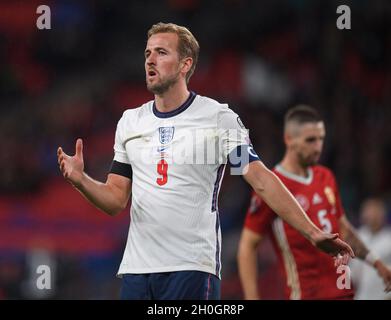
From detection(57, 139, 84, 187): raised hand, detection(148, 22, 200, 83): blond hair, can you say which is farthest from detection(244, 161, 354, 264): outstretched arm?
detection(57, 139, 84, 187): raised hand

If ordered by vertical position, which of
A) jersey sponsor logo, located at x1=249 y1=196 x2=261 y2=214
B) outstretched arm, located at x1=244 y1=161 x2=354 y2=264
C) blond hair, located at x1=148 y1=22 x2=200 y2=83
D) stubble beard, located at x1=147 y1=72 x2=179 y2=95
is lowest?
outstretched arm, located at x1=244 y1=161 x2=354 y2=264

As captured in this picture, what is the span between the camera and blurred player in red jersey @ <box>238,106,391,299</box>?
584 centimetres

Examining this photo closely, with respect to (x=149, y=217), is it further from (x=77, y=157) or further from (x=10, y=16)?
(x=10, y=16)

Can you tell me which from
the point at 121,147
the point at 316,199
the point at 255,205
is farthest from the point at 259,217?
the point at 121,147

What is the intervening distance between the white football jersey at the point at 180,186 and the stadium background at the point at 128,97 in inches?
199

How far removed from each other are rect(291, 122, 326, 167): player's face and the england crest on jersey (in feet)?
6.13

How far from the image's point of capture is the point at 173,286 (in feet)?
14.2

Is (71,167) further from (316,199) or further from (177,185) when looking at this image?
(316,199)

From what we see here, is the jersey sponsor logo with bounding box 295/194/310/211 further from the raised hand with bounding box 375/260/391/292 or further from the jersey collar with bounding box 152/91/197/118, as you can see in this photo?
the jersey collar with bounding box 152/91/197/118

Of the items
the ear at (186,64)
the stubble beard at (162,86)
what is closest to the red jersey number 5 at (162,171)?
the stubble beard at (162,86)

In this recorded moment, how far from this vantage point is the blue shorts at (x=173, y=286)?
4312 mm

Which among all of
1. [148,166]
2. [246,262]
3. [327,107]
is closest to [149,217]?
[148,166]

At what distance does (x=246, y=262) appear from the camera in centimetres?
601
